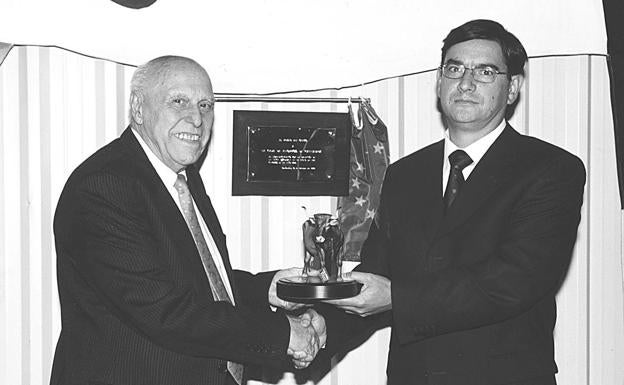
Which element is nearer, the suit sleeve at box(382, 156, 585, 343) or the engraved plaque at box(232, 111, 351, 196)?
the suit sleeve at box(382, 156, 585, 343)

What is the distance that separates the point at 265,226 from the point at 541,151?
118 centimetres

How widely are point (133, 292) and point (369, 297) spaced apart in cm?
77

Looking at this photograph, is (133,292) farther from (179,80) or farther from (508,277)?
(508,277)

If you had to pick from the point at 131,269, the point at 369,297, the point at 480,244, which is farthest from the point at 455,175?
the point at 131,269

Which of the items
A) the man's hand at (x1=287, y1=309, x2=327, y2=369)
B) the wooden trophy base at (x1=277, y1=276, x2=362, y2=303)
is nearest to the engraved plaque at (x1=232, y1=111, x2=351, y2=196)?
the man's hand at (x1=287, y1=309, x2=327, y2=369)

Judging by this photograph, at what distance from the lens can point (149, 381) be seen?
9.16ft

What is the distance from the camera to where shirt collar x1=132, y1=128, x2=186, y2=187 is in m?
3.01

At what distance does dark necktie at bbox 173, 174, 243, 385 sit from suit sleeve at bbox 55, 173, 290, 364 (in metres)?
0.12

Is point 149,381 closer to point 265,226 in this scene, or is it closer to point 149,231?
point 149,231

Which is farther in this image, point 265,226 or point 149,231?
point 265,226

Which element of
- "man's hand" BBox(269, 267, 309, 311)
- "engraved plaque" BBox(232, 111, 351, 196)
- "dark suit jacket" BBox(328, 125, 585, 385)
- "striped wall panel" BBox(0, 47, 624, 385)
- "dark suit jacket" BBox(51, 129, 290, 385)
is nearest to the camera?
"dark suit jacket" BBox(51, 129, 290, 385)

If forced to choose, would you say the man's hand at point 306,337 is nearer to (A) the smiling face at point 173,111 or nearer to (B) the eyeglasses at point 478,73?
(A) the smiling face at point 173,111

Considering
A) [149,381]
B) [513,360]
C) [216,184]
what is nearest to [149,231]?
[149,381]

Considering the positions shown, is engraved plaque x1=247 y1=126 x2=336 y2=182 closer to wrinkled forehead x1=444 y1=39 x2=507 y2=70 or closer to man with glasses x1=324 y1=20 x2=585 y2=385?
man with glasses x1=324 y1=20 x2=585 y2=385
